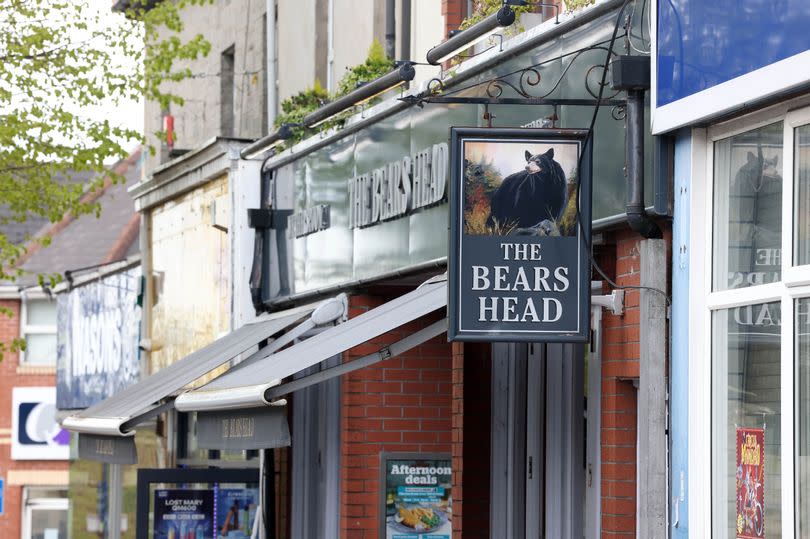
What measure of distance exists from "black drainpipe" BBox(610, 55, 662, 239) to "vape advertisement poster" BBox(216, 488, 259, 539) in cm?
705

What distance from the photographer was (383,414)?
12.2 m

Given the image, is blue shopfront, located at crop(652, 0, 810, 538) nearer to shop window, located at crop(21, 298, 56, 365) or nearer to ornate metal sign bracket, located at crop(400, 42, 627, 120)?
ornate metal sign bracket, located at crop(400, 42, 627, 120)

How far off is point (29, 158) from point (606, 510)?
364 inches

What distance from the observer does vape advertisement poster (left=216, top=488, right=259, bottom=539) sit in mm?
13906

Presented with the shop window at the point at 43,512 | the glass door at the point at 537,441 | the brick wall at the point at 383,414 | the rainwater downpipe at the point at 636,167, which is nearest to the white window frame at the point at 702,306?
the rainwater downpipe at the point at 636,167

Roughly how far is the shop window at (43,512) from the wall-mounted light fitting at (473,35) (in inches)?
1034

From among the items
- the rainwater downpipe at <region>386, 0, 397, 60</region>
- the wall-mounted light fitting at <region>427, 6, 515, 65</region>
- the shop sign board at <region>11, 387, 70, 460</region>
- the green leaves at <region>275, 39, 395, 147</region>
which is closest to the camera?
the wall-mounted light fitting at <region>427, 6, 515, 65</region>

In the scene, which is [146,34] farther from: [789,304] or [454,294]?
[789,304]

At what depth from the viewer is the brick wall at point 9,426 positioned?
113ft

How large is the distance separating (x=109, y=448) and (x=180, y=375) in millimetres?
931

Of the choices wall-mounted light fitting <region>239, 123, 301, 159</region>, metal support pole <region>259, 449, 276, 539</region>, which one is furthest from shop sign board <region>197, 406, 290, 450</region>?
metal support pole <region>259, 449, 276, 539</region>

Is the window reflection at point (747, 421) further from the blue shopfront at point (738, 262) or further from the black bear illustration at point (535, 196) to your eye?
the black bear illustration at point (535, 196)

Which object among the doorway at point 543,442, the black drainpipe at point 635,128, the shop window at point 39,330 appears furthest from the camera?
the shop window at point 39,330

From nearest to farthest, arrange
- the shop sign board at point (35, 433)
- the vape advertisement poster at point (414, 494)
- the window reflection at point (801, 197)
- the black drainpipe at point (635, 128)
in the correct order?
the window reflection at point (801, 197)
the black drainpipe at point (635, 128)
the vape advertisement poster at point (414, 494)
the shop sign board at point (35, 433)
